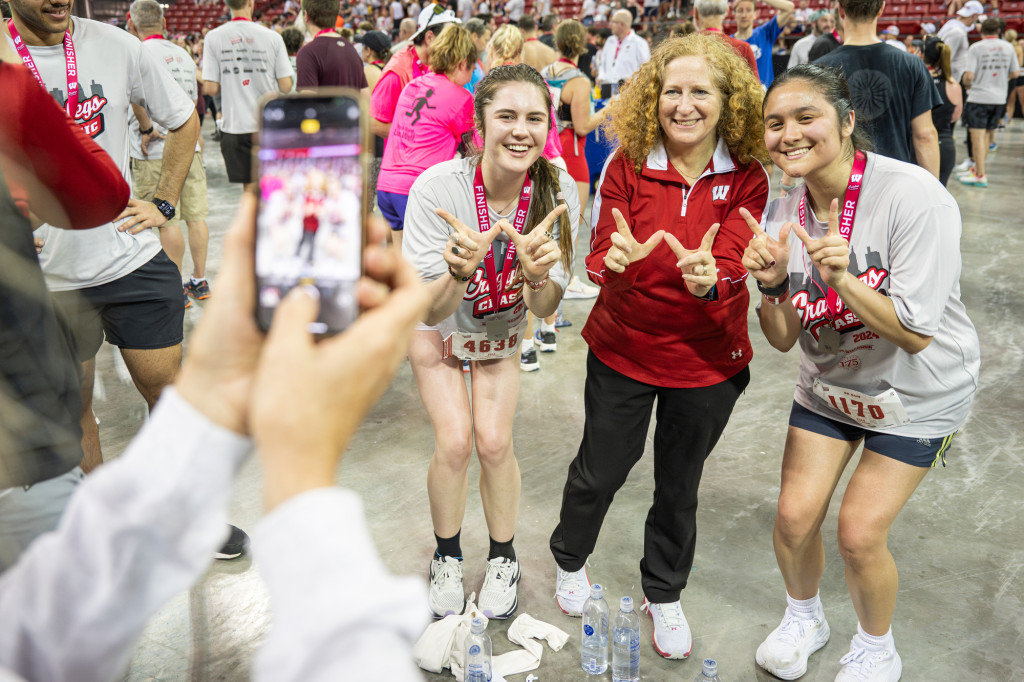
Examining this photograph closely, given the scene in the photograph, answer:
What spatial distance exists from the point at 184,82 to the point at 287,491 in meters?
5.36

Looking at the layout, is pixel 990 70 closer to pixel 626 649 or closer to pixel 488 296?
pixel 488 296

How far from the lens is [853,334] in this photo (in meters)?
2.04

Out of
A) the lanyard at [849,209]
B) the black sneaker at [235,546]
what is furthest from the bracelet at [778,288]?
the black sneaker at [235,546]

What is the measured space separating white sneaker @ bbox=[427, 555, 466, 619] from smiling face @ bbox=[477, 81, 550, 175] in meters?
1.25

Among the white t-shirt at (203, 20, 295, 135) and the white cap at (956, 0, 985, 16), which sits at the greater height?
the white cap at (956, 0, 985, 16)

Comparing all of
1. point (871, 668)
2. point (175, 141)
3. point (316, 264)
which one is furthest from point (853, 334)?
point (175, 141)

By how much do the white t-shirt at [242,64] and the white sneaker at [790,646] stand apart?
4709mm

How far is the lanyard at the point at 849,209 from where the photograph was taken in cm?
199

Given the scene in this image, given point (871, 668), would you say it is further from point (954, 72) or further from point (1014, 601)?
point (954, 72)

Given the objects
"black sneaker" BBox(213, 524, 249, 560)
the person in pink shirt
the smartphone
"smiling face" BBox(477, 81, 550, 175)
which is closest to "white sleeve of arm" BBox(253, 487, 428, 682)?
the smartphone

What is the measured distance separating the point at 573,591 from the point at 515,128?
1.45 m

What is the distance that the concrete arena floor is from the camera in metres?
2.33

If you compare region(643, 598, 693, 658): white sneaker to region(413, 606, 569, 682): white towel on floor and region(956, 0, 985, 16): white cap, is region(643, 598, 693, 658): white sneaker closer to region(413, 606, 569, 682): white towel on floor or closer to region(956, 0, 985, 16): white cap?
region(413, 606, 569, 682): white towel on floor

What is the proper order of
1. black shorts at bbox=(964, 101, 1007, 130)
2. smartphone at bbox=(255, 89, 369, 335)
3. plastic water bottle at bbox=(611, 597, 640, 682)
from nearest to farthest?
smartphone at bbox=(255, 89, 369, 335) → plastic water bottle at bbox=(611, 597, 640, 682) → black shorts at bbox=(964, 101, 1007, 130)
